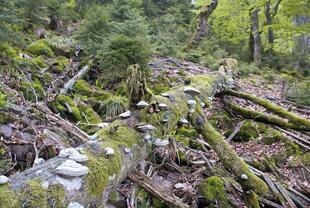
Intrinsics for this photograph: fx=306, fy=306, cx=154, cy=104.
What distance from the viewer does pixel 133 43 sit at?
712 centimetres

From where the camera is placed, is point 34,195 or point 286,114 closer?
point 34,195

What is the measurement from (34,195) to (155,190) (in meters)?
1.88

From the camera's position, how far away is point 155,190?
3.43 m

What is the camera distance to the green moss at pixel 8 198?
5.38 feet

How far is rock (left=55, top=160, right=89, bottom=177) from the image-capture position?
1.92 metres

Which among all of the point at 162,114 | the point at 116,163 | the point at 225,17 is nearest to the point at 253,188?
the point at 162,114

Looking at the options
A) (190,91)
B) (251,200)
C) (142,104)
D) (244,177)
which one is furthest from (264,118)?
(142,104)

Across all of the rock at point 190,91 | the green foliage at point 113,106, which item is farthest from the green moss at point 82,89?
the rock at point 190,91

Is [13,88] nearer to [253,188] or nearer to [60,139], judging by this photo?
[60,139]

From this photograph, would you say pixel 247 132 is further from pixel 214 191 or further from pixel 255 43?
pixel 255 43

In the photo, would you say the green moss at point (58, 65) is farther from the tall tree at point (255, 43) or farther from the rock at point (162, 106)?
the tall tree at point (255, 43)

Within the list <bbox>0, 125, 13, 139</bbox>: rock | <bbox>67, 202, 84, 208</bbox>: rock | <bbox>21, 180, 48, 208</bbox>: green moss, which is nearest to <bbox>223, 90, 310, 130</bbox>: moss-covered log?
<bbox>0, 125, 13, 139</bbox>: rock

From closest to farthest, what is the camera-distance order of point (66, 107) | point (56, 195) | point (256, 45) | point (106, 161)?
point (56, 195)
point (106, 161)
point (66, 107)
point (256, 45)

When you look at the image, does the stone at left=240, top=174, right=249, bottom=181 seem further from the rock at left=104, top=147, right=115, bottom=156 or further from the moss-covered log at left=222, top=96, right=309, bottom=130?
the moss-covered log at left=222, top=96, right=309, bottom=130
